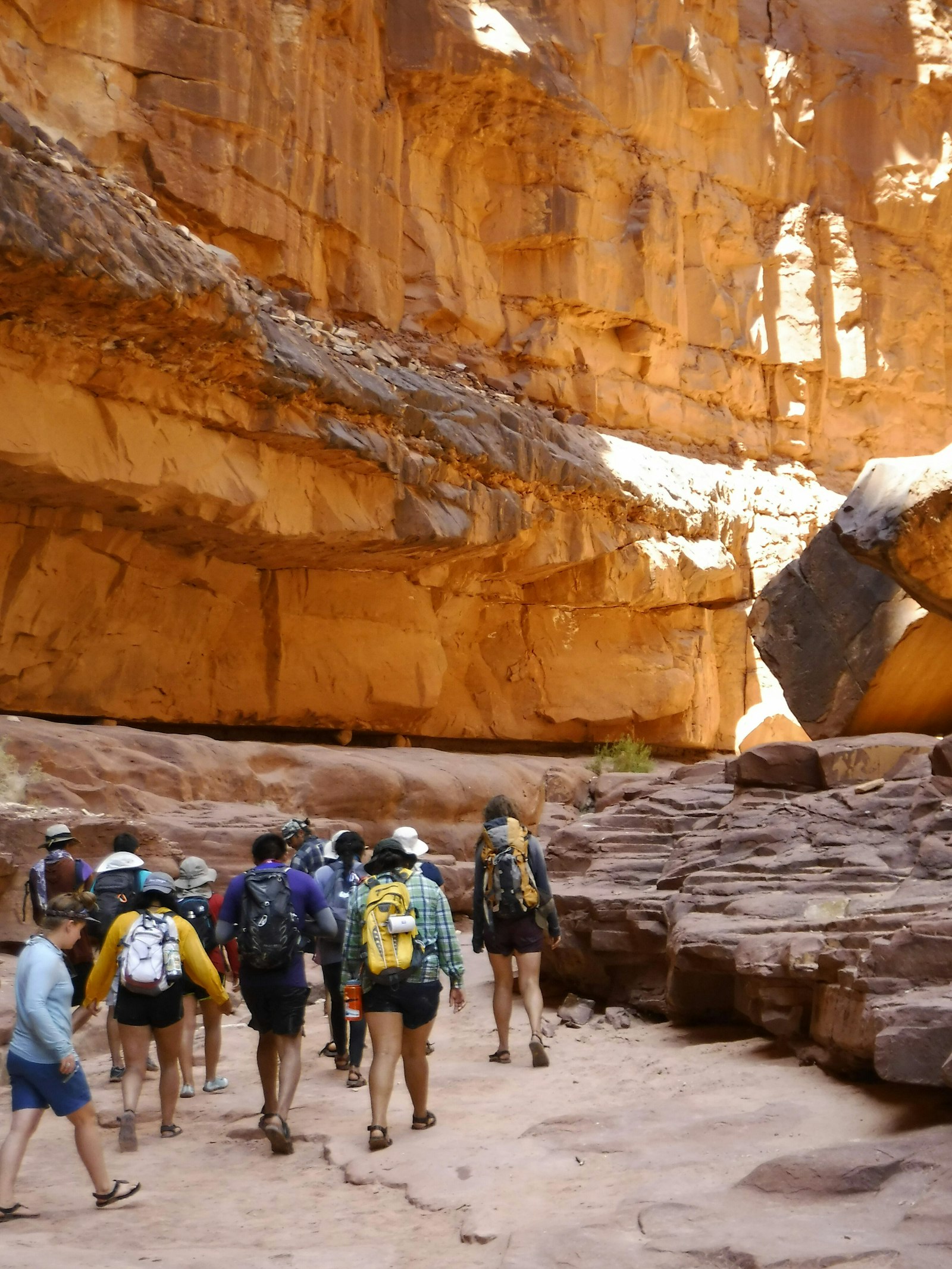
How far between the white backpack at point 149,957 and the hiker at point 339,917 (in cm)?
155

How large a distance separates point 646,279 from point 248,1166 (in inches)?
847

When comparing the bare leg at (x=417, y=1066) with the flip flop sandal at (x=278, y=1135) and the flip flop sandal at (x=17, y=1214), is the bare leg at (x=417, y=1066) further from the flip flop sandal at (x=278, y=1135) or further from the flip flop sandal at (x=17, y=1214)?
the flip flop sandal at (x=17, y=1214)

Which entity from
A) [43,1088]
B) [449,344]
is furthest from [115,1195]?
[449,344]

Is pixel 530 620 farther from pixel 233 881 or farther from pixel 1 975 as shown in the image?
pixel 233 881

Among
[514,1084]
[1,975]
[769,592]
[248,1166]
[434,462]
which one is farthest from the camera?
[434,462]

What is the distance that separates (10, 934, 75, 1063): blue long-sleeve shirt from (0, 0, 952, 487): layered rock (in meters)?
13.5

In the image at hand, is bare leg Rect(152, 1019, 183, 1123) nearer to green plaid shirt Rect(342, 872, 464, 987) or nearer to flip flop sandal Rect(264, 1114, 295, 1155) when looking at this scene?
flip flop sandal Rect(264, 1114, 295, 1155)

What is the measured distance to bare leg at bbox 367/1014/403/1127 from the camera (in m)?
5.78

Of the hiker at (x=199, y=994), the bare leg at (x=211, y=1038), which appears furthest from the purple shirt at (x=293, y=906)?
the bare leg at (x=211, y=1038)

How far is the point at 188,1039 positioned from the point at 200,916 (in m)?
0.82

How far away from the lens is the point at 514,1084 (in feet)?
23.3

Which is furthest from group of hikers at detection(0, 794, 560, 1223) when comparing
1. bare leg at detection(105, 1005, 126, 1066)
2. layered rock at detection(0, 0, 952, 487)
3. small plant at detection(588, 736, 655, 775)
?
small plant at detection(588, 736, 655, 775)

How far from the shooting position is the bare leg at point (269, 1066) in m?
5.98

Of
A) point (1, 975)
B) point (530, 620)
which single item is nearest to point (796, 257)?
point (530, 620)
